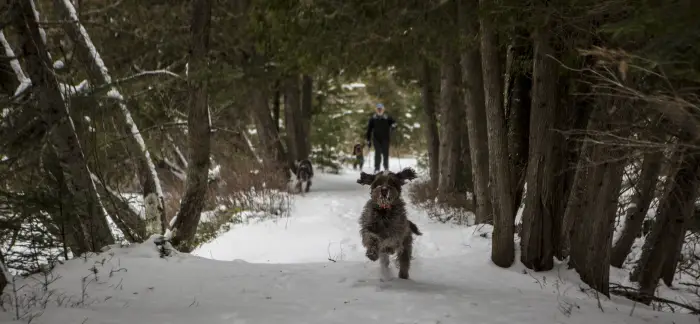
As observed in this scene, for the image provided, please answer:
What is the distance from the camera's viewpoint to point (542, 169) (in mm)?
5828

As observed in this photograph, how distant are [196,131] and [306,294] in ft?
11.2

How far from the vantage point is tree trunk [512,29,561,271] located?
5688 mm

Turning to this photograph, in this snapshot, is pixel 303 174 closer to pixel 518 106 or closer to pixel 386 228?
pixel 518 106

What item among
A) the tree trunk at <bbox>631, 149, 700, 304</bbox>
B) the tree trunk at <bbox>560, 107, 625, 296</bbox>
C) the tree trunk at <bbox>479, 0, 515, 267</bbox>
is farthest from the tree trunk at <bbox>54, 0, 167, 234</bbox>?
the tree trunk at <bbox>631, 149, 700, 304</bbox>

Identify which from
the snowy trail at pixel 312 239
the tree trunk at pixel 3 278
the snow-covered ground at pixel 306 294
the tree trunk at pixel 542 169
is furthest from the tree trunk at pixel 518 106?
the tree trunk at pixel 3 278

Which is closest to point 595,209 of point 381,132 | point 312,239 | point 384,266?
point 384,266

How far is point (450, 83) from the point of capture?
1131cm

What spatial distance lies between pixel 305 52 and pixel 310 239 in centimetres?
421

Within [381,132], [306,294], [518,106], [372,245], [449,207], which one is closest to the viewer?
[306,294]

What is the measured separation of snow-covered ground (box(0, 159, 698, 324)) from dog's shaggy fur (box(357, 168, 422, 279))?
26 cm

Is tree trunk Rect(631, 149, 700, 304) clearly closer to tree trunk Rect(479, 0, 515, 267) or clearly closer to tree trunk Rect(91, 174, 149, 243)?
tree trunk Rect(479, 0, 515, 267)

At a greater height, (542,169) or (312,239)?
(542,169)

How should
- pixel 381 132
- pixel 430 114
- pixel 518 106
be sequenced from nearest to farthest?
pixel 518 106, pixel 430 114, pixel 381 132

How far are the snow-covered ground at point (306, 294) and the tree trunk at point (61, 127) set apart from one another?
0.60m
